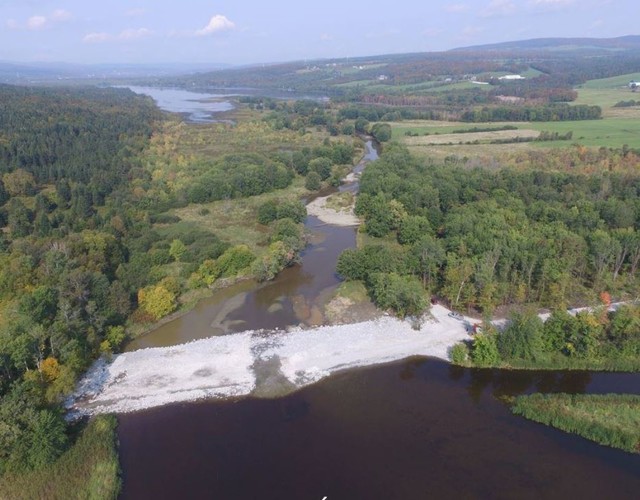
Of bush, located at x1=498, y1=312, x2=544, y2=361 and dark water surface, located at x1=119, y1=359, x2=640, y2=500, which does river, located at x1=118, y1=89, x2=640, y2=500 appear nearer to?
dark water surface, located at x1=119, y1=359, x2=640, y2=500

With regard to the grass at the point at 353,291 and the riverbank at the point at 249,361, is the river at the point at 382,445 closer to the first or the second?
the riverbank at the point at 249,361

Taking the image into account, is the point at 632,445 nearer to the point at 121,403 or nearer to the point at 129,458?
the point at 129,458

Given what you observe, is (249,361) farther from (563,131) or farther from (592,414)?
(563,131)

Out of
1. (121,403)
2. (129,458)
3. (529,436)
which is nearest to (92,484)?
(129,458)

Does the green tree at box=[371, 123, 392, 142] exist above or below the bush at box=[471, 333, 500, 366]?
above

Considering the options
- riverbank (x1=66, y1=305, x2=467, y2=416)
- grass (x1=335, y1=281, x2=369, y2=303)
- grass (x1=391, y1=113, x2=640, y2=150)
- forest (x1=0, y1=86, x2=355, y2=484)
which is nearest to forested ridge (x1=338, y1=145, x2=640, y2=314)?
grass (x1=335, y1=281, x2=369, y2=303)

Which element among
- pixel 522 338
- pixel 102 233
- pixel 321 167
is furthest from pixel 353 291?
pixel 321 167
